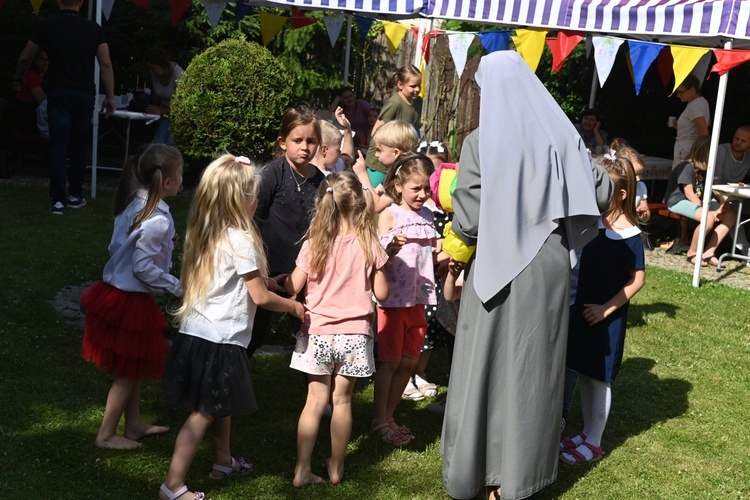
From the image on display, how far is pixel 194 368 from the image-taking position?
11.8 feet

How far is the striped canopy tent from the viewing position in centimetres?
718

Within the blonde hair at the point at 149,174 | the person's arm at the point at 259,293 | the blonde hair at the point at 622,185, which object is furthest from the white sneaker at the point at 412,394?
the blonde hair at the point at 149,174

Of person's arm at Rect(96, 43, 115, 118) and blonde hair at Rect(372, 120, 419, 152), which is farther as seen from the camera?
person's arm at Rect(96, 43, 115, 118)

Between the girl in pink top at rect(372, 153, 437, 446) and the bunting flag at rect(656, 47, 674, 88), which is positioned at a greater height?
the bunting flag at rect(656, 47, 674, 88)

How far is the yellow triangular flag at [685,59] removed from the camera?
7426 mm

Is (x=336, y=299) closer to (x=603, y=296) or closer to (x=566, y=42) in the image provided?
(x=603, y=296)

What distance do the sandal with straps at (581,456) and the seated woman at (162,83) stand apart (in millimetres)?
7043

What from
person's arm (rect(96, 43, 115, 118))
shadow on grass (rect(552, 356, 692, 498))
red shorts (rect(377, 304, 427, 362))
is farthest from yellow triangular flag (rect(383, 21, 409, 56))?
red shorts (rect(377, 304, 427, 362))

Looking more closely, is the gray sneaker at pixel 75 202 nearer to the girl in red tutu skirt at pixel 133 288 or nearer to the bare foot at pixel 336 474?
the girl in red tutu skirt at pixel 133 288

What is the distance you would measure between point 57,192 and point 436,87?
696 cm

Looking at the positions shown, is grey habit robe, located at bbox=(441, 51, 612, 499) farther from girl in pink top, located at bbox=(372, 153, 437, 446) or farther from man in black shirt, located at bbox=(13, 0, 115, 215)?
man in black shirt, located at bbox=(13, 0, 115, 215)

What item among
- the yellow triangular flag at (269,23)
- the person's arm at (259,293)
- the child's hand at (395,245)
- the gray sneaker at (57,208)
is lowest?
the gray sneaker at (57,208)

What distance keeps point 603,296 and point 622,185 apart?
0.56 metres

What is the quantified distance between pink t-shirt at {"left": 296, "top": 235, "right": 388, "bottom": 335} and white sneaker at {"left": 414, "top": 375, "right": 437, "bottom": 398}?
1.47 metres
